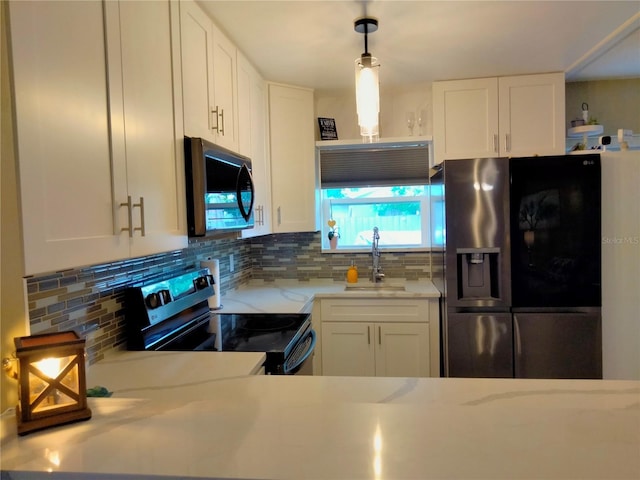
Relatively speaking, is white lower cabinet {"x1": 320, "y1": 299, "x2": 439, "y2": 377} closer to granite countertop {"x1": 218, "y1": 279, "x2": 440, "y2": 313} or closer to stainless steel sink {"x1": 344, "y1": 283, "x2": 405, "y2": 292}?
granite countertop {"x1": 218, "y1": 279, "x2": 440, "y2": 313}

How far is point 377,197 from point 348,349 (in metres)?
1.30

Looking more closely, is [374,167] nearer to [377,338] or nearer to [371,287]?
[371,287]

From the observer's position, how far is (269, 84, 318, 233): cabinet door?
3033 mm

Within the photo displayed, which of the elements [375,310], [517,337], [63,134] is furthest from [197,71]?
[517,337]

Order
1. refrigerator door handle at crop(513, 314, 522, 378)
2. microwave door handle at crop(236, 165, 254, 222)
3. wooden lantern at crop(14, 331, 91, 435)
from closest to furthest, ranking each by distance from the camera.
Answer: wooden lantern at crop(14, 331, 91, 435) < microwave door handle at crop(236, 165, 254, 222) < refrigerator door handle at crop(513, 314, 522, 378)

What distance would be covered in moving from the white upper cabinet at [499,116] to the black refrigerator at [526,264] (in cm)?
47

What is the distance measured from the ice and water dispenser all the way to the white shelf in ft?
4.05

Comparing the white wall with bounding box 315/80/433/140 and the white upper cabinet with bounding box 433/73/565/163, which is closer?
the white upper cabinet with bounding box 433/73/565/163

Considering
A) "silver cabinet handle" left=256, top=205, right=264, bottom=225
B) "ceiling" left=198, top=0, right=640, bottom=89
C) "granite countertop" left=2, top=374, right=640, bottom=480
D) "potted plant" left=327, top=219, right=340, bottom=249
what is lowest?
"granite countertop" left=2, top=374, right=640, bottom=480

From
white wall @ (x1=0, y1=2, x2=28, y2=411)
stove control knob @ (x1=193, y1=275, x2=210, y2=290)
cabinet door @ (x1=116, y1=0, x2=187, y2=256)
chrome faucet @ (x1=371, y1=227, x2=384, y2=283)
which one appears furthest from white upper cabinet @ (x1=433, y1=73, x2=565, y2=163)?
white wall @ (x1=0, y1=2, x2=28, y2=411)

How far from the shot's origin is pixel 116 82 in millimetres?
1218

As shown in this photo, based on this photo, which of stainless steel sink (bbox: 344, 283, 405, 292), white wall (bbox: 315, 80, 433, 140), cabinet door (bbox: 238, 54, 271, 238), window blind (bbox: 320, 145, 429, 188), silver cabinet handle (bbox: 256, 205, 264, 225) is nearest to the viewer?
cabinet door (bbox: 238, 54, 271, 238)

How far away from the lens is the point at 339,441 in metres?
0.70

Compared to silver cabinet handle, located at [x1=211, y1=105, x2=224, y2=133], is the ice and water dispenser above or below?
below
